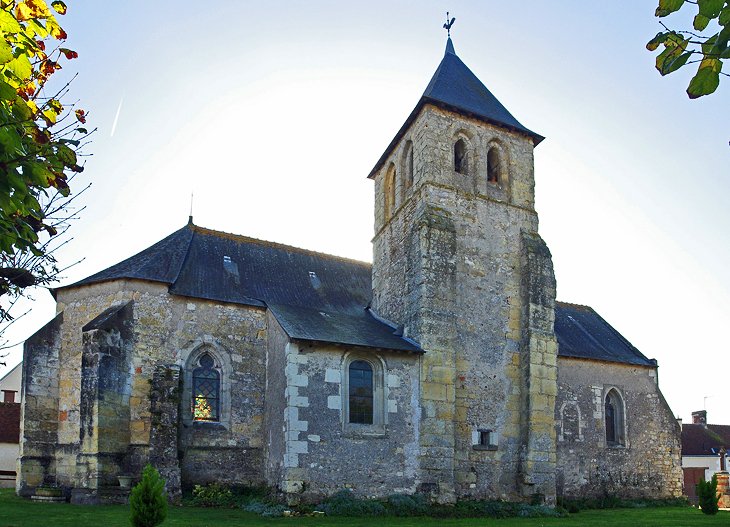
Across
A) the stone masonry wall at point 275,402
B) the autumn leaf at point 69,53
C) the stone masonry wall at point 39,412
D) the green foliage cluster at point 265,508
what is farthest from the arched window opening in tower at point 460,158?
the autumn leaf at point 69,53

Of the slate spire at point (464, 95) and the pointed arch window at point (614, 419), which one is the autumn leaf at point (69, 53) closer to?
the slate spire at point (464, 95)

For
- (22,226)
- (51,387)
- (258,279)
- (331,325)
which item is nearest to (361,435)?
(331,325)

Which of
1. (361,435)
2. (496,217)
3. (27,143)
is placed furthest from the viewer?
(496,217)

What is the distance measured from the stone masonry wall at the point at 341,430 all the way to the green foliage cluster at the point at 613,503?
629 cm

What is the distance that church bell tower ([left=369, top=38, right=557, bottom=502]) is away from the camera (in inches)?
665

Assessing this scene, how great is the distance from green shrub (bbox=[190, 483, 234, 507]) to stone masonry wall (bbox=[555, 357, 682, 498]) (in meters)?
11.3

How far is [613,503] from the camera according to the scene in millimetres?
21266

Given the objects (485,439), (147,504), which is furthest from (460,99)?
(147,504)

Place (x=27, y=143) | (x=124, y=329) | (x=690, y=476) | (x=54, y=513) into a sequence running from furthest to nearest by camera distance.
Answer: (x=690, y=476) < (x=124, y=329) < (x=54, y=513) < (x=27, y=143)

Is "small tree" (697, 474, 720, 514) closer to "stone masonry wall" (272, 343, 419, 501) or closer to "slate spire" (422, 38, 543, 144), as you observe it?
"stone masonry wall" (272, 343, 419, 501)

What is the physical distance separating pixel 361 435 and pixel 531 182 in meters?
10.0

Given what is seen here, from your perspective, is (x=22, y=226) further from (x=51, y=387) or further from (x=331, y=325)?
(x=51, y=387)

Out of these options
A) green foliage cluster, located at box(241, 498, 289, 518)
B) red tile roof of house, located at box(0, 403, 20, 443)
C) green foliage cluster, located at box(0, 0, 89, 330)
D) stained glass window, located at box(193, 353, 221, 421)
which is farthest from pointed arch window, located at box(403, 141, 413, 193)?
red tile roof of house, located at box(0, 403, 20, 443)

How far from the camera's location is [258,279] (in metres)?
20.1
